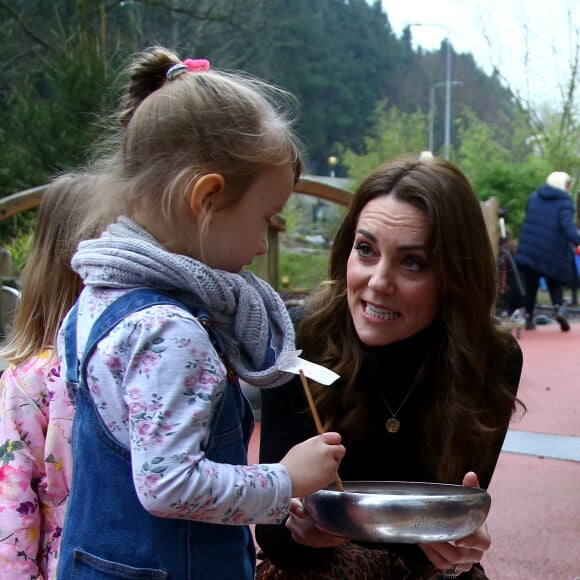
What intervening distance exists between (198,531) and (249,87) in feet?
2.52

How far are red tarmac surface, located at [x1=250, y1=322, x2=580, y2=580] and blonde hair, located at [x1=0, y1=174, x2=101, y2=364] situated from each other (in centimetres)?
134

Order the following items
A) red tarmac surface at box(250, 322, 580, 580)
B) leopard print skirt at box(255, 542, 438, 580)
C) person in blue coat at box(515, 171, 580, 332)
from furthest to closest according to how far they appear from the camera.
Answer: person in blue coat at box(515, 171, 580, 332), red tarmac surface at box(250, 322, 580, 580), leopard print skirt at box(255, 542, 438, 580)

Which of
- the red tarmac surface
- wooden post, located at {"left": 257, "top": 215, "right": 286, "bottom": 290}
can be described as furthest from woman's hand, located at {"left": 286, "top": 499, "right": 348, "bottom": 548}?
wooden post, located at {"left": 257, "top": 215, "right": 286, "bottom": 290}

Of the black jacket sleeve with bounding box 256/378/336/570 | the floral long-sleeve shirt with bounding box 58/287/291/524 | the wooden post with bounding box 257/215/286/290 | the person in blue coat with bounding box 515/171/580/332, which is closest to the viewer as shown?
the floral long-sleeve shirt with bounding box 58/287/291/524

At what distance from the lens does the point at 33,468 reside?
5.49 ft

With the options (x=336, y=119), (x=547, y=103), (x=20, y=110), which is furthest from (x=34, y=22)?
(x=336, y=119)

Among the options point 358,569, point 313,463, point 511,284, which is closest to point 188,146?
point 313,463

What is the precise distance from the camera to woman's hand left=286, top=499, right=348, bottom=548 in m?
1.62

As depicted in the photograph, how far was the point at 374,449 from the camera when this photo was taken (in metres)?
1.95

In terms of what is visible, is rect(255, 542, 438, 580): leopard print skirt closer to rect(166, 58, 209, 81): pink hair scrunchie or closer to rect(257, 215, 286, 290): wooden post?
rect(166, 58, 209, 81): pink hair scrunchie

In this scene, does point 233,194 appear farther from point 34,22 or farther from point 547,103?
point 34,22

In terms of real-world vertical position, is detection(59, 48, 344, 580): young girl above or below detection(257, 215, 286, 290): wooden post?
above

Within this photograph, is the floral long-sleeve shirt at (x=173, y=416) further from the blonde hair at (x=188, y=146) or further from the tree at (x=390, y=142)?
the tree at (x=390, y=142)

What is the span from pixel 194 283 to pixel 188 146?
226 mm
